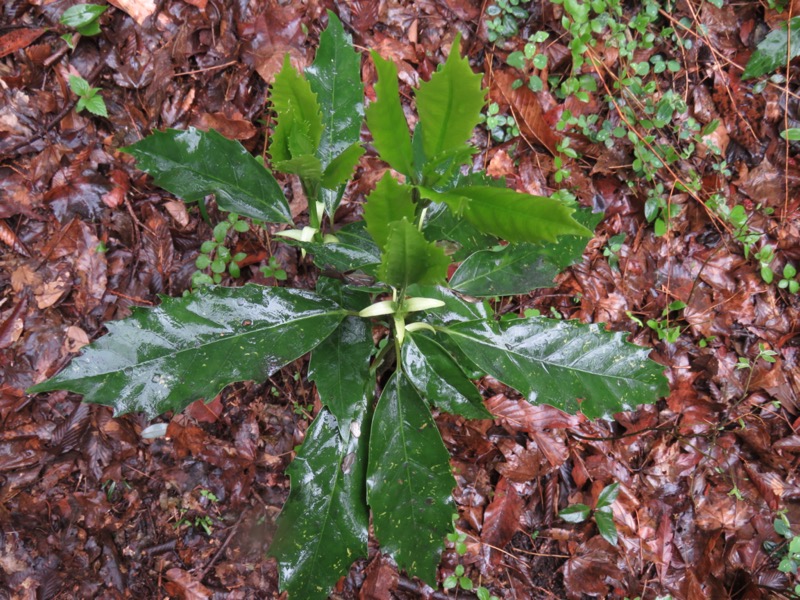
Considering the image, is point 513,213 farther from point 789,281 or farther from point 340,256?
point 789,281

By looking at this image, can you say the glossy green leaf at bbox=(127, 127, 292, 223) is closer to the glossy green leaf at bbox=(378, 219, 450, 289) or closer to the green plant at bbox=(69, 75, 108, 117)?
the glossy green leaf at bbox=(378, 219, 450, 289)

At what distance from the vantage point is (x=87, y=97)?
1705 millimetres

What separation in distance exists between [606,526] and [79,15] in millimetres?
2592

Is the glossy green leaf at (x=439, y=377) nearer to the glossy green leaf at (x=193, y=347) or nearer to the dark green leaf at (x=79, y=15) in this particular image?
the glossy green leaf at (x=193, y=347)

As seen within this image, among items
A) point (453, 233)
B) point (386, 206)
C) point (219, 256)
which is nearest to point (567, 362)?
point (453, 233)

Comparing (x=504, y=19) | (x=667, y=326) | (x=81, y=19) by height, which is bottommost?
(x=667, y=326)

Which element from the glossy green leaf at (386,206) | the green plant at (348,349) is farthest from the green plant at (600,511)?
the glossy green leaf at (386,206)

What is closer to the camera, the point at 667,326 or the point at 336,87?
the point at 336,87

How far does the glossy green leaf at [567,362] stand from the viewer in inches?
51.0

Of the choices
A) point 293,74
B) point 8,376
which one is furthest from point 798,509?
point 8,376

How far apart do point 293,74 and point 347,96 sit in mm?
302

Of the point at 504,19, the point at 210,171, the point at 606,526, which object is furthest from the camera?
the point at 504,19

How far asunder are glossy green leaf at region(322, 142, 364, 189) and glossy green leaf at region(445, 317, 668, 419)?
Result: 492 millimetres

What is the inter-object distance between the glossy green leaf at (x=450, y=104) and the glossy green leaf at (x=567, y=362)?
0.53m
